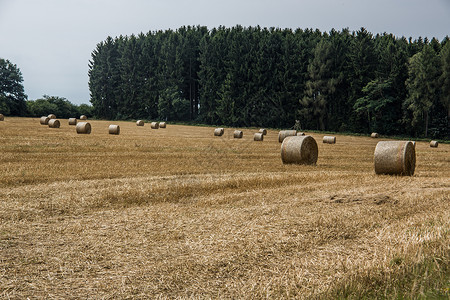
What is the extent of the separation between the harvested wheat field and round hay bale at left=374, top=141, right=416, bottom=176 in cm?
137

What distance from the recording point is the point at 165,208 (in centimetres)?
846

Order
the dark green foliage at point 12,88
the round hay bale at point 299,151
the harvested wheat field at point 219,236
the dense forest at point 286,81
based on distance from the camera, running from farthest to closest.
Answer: the dark green foliage at point 12,88 < the dense forest at point 286,81 < the round hay bale at point 299,151 < the harvested wheat field at point 219,236

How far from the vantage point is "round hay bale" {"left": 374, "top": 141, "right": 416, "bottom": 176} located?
14.0m

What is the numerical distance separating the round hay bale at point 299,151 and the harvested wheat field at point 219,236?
177 inches

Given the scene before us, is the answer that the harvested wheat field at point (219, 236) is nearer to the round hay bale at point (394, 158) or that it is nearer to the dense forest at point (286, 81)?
the round hay bale at point (394, 158)

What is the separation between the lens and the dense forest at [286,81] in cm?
5634

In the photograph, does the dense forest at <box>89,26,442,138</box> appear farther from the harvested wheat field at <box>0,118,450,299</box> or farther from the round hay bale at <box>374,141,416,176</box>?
the harvested wheat field at <box>0,118,450,299</box>

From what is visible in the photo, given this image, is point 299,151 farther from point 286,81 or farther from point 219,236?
point 286,81

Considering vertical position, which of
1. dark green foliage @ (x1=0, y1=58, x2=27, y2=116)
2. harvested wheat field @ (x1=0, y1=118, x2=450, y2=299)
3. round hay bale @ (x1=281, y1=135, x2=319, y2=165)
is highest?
dark green foliage @ (x1=0, y1=58, x2=27, y2=116)

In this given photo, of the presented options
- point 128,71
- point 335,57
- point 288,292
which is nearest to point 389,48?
point 335,57

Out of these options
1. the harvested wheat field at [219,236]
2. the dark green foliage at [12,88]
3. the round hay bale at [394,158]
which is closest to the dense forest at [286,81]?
the dark green foliage at [12,88]

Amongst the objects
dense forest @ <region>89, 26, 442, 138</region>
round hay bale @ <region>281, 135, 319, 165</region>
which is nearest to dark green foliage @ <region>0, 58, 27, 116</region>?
dense forest @ <region>89, 26, 442, 138</region>

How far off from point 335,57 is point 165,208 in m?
61.8

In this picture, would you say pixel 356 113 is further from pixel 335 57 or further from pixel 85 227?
pixel 85 227
